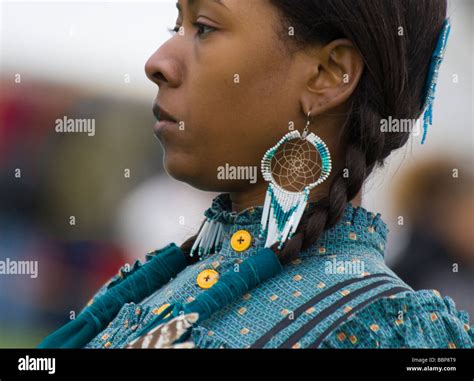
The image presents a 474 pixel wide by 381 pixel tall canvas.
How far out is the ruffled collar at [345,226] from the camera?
1.88 metres

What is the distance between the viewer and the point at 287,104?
1863 millimetres

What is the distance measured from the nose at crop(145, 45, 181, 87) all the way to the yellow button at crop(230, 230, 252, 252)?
33cm

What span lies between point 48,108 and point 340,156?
2.96 metres

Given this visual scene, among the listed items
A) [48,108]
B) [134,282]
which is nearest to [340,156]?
[134,282]

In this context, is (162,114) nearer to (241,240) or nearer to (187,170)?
(187,170)

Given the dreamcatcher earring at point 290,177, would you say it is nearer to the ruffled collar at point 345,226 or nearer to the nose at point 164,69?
the ruffled collar at point 345,226

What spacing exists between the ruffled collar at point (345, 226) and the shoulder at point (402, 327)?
0.68 feet

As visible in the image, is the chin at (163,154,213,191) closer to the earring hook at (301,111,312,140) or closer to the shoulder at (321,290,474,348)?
the earring hook at (301,111,312,140)

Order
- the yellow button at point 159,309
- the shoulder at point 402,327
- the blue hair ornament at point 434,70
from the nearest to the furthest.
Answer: the shoulder at point 402,327, the yellow button at point 159,309, the blue hair ornament at point 434,70

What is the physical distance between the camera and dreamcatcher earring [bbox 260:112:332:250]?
1848 millimetres

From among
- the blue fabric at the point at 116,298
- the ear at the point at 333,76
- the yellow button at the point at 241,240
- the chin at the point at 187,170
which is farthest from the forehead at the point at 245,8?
the blue fabric at the point at 116,298

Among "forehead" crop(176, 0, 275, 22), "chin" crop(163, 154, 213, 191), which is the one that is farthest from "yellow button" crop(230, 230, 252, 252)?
"forehead" crop(176, 0, 275, 22)

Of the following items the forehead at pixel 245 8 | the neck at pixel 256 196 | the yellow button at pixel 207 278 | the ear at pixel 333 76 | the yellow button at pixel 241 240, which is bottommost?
the yellow button at pixel 207 278
